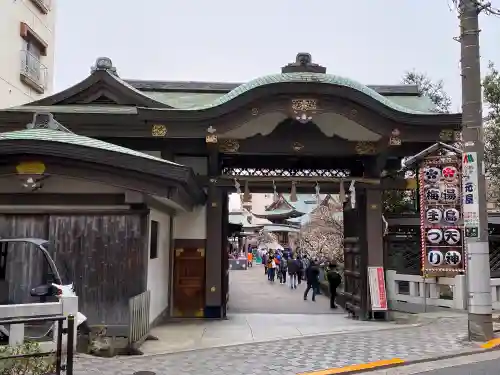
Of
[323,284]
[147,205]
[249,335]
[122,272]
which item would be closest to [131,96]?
[147,205]

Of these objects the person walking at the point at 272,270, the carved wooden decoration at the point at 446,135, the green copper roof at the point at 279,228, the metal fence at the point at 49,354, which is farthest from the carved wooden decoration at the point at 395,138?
the green copper roof at the point at 279,228

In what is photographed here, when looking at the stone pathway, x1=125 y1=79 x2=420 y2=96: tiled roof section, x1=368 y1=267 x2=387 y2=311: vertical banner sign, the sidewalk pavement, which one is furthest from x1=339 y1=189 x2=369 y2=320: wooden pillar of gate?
x1=125 y1=79 x2=420 y2=96: tiled roof section

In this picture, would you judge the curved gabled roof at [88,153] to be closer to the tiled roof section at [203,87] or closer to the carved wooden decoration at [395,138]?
the carved wooden decoration at [395,138]

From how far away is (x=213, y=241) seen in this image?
13.6 metres

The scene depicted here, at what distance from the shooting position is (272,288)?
24.7 meters

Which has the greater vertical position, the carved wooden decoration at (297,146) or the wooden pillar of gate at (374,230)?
the carved wooden decoration at (297,146)

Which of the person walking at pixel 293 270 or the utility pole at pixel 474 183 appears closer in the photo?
the utility pole at pixel 474 183

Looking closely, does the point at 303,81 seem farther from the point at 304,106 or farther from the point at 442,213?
the point at 442,213

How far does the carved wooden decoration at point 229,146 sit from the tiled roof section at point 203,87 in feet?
11.7

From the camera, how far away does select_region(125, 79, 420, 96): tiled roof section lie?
16766mm

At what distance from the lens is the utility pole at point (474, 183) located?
9.88 metres

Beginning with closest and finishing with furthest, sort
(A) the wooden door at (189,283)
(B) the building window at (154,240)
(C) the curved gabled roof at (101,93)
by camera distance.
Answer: (B) the building window at (154,240), (A) the wooden door at (189,283), (C) the curved gabled roof at (101,93)

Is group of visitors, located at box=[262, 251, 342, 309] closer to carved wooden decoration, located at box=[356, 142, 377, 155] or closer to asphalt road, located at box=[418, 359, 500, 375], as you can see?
carved wooden decoration, located at box=[356, 142, 377, 155]

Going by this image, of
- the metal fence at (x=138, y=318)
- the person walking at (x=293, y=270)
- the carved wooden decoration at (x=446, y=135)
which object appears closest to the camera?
the metal fence at (x=138, y=318)
